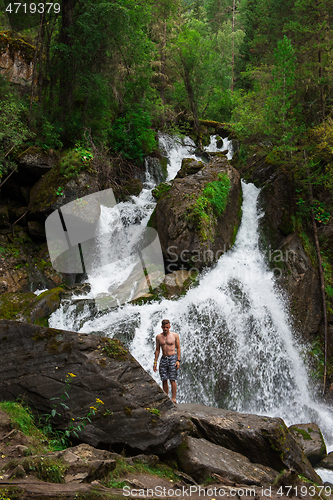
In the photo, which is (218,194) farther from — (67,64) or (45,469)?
(45,469)

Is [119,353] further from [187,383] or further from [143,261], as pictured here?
[143,261]

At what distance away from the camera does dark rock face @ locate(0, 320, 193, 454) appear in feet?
13.9

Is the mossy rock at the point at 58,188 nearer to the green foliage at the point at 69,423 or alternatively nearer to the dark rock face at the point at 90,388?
the dark rock face at the point at 90,388

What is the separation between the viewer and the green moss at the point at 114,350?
4728 millimetres

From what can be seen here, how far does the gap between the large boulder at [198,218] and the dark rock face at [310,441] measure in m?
4.86

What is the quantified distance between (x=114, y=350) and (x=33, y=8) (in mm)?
14045

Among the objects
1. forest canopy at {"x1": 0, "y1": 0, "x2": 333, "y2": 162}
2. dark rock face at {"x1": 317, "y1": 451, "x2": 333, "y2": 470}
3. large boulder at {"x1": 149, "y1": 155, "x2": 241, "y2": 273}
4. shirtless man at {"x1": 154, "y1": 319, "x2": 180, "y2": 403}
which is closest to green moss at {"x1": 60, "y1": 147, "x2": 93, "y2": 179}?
forest canopy at {"x1": 0, "y1": 0, "x2": 333, "y2": 162}

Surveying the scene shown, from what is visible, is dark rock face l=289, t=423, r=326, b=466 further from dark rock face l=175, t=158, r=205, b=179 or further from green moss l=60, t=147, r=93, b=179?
green moss l=60, t=147, r=93, b=179

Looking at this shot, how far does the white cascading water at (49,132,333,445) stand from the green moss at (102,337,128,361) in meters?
3.15

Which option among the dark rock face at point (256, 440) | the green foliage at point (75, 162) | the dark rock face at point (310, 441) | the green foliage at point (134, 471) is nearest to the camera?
the green foliage at point (134, 471)

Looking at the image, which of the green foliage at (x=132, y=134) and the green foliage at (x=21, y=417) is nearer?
the green foliage at (x=21, y=417)

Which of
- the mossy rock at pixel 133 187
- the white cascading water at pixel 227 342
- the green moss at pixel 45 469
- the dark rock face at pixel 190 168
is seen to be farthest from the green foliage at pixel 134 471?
the mossy rock at pixel 133 187

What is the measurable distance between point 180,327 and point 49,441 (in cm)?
506

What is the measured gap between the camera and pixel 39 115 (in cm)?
1162
